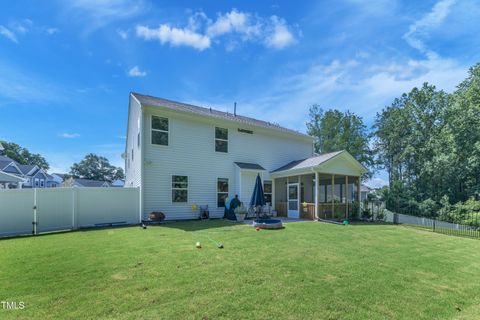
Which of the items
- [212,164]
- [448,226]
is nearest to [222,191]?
[212,164]

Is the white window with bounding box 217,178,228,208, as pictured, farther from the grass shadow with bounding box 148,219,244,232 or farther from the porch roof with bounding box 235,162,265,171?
the grass shadow with bounding box 148,219,244,232

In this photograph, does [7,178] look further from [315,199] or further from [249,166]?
[315,199]

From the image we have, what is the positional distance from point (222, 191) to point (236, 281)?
1135cm

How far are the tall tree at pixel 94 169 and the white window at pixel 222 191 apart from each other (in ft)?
194

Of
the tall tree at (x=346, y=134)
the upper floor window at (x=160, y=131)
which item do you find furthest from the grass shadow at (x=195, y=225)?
the tall tree at (x=346, y=134)

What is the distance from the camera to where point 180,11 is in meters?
11.5

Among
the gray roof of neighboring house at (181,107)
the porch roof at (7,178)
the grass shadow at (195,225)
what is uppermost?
the gray roof of neighboring house at (181,107)

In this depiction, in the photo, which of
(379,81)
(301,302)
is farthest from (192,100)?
(301,302)

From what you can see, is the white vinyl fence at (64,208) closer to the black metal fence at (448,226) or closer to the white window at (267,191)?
the white window at (267,191)

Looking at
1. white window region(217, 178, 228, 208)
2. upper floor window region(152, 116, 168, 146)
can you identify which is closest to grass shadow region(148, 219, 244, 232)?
white window region(217, 178, 228, 208)

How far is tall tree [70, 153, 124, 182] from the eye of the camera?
6438cm

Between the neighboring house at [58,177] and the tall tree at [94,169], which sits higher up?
the tall tree at [94,169]

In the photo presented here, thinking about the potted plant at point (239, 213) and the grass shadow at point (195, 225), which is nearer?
the grass shadow at point (195, 225)

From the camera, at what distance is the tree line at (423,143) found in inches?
850
